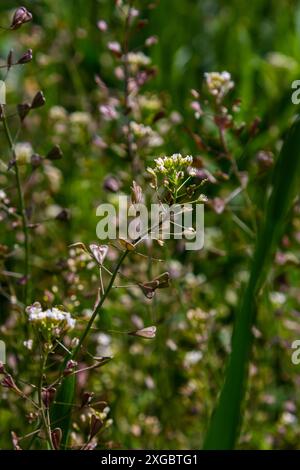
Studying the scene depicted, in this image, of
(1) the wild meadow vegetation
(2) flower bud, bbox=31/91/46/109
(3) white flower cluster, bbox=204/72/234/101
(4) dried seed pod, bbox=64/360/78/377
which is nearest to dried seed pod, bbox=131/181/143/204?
(1) the wild meadow vegetation

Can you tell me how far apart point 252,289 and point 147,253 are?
954 mm

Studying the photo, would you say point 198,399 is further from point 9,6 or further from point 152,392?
point 9,6

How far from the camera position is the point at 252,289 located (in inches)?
39.5

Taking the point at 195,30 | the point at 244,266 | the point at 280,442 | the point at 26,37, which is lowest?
the point at 280,442

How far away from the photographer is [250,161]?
262 cm

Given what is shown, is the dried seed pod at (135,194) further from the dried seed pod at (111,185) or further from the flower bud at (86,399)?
the dried seed pod at (111,185)

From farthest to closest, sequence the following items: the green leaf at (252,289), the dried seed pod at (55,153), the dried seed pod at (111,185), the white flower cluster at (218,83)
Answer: the dried seed pod at (111,185) → the white flower cluster at (218,83) → the dried seed pod at (55,153) → the green leaf at (252,289)

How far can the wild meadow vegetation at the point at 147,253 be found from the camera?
1049 mm

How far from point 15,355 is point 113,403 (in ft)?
1.00

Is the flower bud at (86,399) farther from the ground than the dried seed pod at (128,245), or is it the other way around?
the dried seed pod at (128,245)

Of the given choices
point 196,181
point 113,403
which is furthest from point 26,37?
point 113,403

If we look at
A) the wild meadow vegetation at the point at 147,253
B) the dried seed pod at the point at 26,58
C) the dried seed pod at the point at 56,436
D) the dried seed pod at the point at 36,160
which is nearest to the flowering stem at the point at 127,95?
the wild meadow vegetation at the point at 147,253

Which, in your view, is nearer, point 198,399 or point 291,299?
point 198,399

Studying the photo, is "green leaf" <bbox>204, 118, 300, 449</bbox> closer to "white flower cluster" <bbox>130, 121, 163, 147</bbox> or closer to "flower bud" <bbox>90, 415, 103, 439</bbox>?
"flower bud" <bbox>90, 415, 103, 439</bbox>
